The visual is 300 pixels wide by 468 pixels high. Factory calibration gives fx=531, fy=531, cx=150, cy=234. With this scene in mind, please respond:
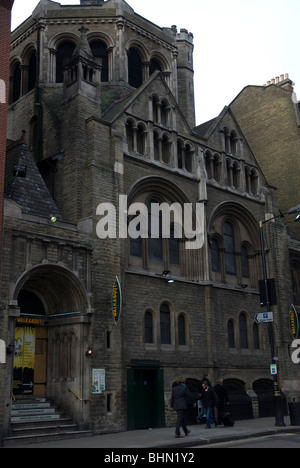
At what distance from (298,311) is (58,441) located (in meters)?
19.2

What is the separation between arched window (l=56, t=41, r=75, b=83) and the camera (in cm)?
3045

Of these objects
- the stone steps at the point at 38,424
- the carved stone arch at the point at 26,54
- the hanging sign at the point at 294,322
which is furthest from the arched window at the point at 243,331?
the carved stone arch at the point at 26,54

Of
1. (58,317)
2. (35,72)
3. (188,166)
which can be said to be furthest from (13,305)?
(35,72)

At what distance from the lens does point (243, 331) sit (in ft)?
89.7

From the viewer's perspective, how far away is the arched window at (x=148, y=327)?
74.2 ft

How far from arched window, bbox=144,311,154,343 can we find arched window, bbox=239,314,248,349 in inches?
246

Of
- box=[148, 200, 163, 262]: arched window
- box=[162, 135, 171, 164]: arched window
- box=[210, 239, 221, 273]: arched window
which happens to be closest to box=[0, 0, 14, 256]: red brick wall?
box=[148, 200, 163, 262]: arched window

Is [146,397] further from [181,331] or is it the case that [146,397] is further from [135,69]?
[135,69]

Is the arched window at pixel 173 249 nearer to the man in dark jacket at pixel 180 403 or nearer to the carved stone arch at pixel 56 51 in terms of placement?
the man in dark jacket at pixel 180 403

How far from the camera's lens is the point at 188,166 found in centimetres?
2723

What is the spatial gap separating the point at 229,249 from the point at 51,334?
38.3 feet

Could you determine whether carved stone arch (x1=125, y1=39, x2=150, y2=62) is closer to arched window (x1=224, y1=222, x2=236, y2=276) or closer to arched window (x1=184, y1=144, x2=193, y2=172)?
arched window (x1=184, y1=144, x2=193, y2=172)
